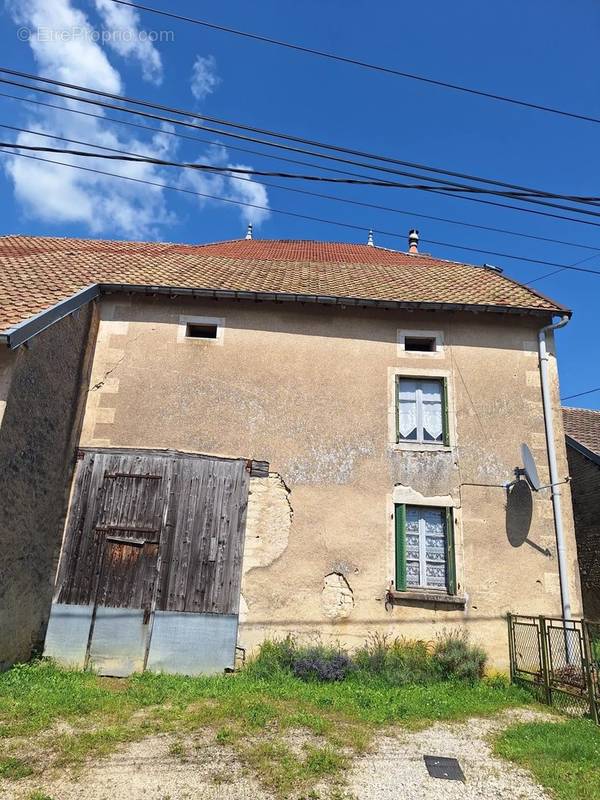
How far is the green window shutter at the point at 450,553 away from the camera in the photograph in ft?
26.6

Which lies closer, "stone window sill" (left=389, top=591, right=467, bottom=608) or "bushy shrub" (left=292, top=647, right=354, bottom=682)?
"bushy shrub" (left=292, top=647, right=354, bottom=682)

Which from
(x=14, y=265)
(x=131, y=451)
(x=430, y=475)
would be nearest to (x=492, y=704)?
(x=430, y=475)

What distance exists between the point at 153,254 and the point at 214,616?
27.9ft

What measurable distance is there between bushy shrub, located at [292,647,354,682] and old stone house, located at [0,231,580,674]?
1.39 feet

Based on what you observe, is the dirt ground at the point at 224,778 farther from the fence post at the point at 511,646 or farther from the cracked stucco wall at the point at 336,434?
the cracked stucco wall at the point at 336,434

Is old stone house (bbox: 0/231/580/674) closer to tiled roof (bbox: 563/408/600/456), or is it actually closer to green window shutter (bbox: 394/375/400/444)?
green window shutter (bbox: 394/375/400/444)

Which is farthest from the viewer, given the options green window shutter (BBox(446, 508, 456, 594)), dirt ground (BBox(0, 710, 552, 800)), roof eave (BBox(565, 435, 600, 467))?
roof eave (BBox(565, 435, 600, 467))

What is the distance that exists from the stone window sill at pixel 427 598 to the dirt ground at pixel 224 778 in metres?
2.70

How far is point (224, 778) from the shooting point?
4332mm

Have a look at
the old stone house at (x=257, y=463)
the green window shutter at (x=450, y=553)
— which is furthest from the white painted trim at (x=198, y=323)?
the green window shutter at (x=450, y=553)

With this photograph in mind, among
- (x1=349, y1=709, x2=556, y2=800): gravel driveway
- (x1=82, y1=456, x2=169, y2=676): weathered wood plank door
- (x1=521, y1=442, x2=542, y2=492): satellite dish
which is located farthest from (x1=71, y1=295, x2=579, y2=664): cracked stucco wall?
(x1=349, y1=709, x2=556, y2=800): gravel driveway

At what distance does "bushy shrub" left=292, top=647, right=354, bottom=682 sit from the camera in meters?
7.17

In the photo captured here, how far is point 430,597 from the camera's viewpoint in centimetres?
792

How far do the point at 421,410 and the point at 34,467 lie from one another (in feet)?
20.8
